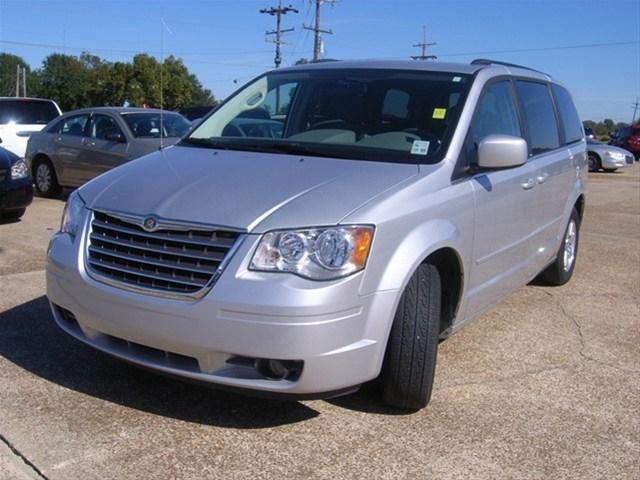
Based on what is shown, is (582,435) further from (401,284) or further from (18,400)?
(18,400)

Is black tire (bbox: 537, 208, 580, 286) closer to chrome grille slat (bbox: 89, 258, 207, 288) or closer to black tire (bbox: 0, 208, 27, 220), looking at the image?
chrome grille slat (bbox: 89, 258, 207, 288)

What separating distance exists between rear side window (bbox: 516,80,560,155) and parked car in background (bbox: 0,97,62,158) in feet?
35.4

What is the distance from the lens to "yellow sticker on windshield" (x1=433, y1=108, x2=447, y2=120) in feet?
13.5

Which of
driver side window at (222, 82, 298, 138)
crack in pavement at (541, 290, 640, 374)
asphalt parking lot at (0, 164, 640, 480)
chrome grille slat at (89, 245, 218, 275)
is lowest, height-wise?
asphalt parking lot at (0, 164, 640, 480)

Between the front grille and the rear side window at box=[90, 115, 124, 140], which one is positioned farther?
the rear side window at box=[90, 115, 124, 140]

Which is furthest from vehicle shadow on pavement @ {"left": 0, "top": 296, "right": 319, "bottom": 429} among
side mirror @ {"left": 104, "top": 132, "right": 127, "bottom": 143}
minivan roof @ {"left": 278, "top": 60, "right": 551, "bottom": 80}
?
side mirror @ {"left": 104, "top": 132, "right": 127, "bottom": 143}

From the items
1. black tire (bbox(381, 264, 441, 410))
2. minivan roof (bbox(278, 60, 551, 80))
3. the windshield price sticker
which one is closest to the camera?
black tire (bbox(381, 264, 441, 410))

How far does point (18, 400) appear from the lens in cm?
358

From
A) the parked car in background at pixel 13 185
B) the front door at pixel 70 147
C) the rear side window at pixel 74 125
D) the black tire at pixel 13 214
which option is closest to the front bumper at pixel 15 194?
the parked car in background at pixel 13 185

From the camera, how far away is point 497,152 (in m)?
3.90

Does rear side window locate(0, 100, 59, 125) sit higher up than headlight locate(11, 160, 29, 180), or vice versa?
rear side window locate(0, 100, 59, 125)

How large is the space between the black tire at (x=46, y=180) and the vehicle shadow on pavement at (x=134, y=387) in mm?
7794

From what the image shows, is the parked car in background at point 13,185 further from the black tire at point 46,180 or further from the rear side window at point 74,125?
the black tire at point 46,180

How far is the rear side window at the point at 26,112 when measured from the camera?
1423cm
